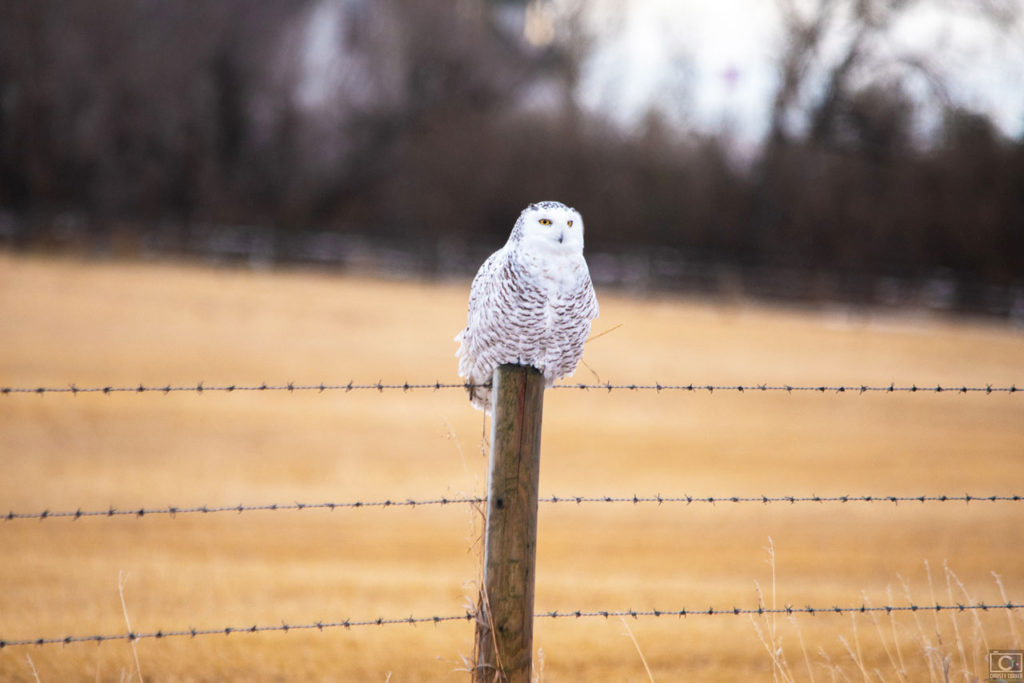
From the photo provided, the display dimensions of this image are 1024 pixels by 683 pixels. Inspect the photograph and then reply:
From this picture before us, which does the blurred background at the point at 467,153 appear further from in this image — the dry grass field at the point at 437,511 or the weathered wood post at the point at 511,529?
the weathered wood post at the point at 511,529

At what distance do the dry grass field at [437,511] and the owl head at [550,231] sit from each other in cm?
68

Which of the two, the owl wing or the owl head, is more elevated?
the owl head

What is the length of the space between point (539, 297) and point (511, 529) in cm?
71

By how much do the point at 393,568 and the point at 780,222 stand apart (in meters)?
24.6

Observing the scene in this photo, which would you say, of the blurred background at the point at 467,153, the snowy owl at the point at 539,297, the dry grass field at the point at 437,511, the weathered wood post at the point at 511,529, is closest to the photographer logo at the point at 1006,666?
the dry grass field at the point at 437,511

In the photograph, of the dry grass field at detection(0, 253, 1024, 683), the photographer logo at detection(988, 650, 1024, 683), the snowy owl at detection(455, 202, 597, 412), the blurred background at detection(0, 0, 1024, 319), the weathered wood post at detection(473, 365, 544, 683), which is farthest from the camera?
the blurred background at detection(0, 0, 1024, 319)

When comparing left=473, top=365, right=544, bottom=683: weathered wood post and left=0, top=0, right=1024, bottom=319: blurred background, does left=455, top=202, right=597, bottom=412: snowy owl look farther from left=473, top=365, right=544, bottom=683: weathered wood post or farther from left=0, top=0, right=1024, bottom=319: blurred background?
left=0, top=0, right=1024, bottom=319: blurred background

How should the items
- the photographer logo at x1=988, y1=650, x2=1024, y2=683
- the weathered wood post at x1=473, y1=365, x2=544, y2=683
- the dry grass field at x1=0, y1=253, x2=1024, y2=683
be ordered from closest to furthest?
the weathered wood post at x1=473, y1=365, x2=544, y2=683, the photographer logo at x1=988, y1=650, x2=1024, y2=683, the dry grass field at x1=0, y1=253, x2=1024, y2=683

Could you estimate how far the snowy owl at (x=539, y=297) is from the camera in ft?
8.95

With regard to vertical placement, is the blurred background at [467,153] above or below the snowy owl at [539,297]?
above

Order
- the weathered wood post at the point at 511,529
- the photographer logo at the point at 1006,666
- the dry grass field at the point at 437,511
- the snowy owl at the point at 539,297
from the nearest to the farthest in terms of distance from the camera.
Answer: the weathered wood post at the point at 511,529, the snowy owl at the point at 539,297, the photographer logo at the point at 1006,666, the dry grass field at the point at 437,511

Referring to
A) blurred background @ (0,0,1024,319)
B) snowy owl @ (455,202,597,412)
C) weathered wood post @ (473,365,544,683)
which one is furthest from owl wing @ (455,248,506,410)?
blurred background @ (0,0,1024,319)

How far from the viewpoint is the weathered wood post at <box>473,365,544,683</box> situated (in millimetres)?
2539

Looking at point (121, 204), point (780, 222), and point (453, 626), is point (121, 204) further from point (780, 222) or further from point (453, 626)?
point (453, 626)
